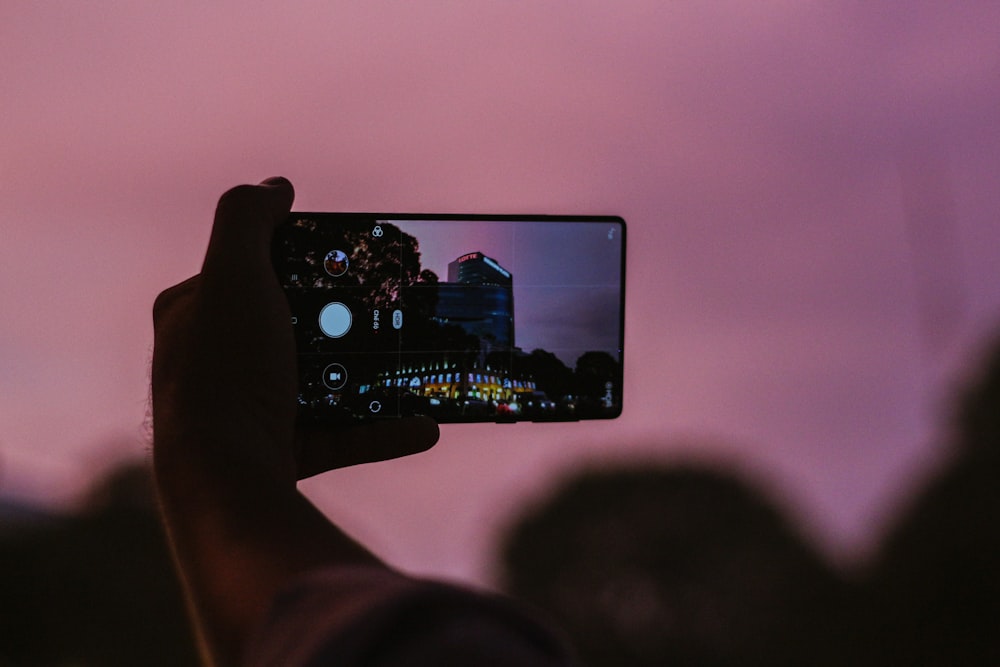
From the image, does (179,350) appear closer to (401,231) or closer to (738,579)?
(401,231)

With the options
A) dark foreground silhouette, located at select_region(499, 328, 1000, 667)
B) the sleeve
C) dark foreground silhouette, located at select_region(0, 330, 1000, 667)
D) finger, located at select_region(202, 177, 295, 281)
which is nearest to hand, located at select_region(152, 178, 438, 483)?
finger, located at select_region(202, 177, 295, 281)

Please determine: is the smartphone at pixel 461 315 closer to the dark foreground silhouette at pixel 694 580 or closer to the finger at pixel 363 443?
the finger at pixel 363 443

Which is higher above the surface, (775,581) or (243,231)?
(243,231)

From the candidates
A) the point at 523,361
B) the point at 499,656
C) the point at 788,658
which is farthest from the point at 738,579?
the point at 499,656

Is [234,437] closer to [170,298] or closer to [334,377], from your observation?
[170,298]

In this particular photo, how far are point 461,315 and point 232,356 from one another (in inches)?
19.2

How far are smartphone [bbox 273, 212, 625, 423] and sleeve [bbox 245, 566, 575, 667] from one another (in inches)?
33.0

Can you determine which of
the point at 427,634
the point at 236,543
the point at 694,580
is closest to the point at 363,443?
the point at 236,543

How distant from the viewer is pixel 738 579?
2891 millimetres

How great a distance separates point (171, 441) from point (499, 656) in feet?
1.92

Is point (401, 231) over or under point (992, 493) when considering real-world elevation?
over

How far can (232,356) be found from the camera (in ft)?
2.66

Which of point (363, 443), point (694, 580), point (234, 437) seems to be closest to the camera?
point (234, 437)

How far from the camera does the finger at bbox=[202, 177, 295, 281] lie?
0.86 m
